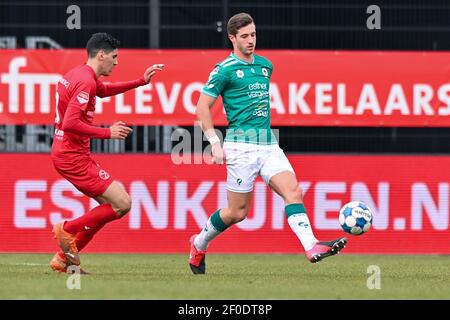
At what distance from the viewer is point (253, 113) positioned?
34.3ft

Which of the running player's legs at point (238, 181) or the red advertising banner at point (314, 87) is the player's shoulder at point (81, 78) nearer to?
the running player's legs at point (238, 181)

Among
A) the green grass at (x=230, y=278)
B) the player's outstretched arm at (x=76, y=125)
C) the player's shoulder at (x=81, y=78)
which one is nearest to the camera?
the green grass at (x=230, y=278)

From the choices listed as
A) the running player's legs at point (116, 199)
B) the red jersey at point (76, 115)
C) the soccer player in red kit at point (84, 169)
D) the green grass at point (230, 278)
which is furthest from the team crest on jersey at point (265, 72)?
the green grass at point (230, 278)

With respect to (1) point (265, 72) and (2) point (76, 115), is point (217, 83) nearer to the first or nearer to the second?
(1) point (265, 72)

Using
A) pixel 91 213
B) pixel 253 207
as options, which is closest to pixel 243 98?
pixel 91 213

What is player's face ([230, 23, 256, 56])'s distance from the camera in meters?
10.4

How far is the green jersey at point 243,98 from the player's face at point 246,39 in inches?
4.7

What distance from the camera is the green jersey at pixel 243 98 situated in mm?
10445

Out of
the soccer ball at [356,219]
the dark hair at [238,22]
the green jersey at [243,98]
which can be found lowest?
the soccer ball at [356,219]

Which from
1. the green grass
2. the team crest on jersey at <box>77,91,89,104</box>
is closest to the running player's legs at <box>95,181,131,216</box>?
the green grass

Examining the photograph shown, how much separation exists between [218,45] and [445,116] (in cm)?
279

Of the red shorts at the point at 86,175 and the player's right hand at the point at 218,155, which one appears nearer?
the player's right hand at the point at 218,155

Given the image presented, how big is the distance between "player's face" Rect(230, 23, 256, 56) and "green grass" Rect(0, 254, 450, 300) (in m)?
1.83

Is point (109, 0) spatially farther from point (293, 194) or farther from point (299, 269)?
point (293, 194)
